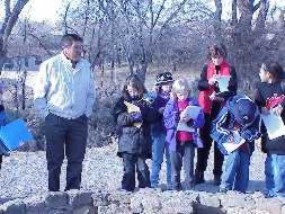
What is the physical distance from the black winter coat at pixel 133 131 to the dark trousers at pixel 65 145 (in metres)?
0.44

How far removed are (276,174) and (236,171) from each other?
1.50 feet

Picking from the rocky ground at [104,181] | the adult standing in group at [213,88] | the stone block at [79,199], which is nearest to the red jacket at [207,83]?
the adult standing in group at [213,88]

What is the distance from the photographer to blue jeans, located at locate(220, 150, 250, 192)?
704cm

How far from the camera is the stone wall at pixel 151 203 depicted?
6160mm

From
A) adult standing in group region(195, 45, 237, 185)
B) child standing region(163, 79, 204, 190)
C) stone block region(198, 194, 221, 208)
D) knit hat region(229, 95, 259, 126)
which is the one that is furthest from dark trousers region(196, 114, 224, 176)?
stone block region(198, 194, 221, 208)

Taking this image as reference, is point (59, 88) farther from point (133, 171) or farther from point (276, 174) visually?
point (276, 174)

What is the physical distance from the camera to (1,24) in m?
16.9

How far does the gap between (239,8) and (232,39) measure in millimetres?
1641

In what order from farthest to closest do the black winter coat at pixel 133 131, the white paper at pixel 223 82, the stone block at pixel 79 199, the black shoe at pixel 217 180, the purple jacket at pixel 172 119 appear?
the black shoe at pixel 217 180 → the white paper at pixel 223 82 → the purple jacket at pixel 172 119 → the black winter coat at pixel 133 131 → the stone block at pixel 79 199

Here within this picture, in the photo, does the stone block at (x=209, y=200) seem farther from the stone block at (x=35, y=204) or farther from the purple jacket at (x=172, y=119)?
the stone block at (x=35, y=204)

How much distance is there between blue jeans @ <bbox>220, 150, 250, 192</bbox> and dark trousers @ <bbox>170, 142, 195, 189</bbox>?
43 cm

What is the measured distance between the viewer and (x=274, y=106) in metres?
6.95

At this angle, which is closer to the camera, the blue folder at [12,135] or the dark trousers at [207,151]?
the blue folder at [12,135]

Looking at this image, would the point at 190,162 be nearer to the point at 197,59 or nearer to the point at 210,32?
the point at 210,32
